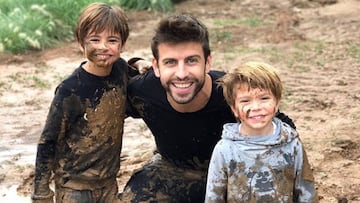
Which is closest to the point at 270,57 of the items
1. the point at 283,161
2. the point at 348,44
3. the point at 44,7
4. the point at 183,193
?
the point at 348,44

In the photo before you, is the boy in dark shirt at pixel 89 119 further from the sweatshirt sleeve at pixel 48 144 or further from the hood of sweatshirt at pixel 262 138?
the hood of sweatshirt at pixel 262 138

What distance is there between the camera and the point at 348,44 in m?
9.63

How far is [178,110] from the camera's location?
3.69 metres

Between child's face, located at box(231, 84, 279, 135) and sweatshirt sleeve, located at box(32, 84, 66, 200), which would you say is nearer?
child's face, located at box(231, 84, 279, 135)

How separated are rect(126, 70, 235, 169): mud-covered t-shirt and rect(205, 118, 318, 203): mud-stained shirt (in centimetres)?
51

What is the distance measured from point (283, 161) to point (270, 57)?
623 cm

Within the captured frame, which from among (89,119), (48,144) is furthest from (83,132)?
(48,144)

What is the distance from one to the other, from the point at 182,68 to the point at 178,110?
36 cm

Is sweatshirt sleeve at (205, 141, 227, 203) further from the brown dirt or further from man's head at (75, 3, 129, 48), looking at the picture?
the brown dirt

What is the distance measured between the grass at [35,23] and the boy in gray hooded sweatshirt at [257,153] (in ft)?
24.9

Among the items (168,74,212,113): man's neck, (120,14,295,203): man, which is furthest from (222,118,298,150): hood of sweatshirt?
(168,74,212,113): man's neck

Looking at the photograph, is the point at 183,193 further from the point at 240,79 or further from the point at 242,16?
the point at 242,16

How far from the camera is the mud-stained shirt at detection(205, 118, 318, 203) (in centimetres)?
310

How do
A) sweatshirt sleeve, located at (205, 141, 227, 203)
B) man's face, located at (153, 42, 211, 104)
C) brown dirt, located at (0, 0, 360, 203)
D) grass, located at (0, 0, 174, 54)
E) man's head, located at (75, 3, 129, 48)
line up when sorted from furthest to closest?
grass, located at (0, 0, 174, 54), brown dirt, located at (0, 0, 360, 203), man's head, located at (75, 3, 129, 48), man's face, located at (153, 42, 211, 104), sweatshirt sleeve, located at (205, 141, 227, 203)
